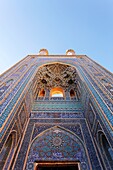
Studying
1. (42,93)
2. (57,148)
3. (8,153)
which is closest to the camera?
(8,153)

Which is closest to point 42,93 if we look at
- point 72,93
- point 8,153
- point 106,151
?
point 72,93

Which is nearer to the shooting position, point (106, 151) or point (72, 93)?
point (106, 151)

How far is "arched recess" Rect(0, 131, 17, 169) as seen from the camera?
3.78 m

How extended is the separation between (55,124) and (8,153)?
1774 mm

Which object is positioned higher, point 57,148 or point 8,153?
point 57,148

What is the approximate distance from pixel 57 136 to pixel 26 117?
1266 mm

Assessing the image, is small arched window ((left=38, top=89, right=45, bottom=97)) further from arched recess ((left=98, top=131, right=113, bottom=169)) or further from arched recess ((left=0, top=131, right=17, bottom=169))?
arched recess ((left=98, top=131, right=113, bottom=169))

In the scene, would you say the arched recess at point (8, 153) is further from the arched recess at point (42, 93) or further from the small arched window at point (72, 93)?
the small arched window at point (72, 93)

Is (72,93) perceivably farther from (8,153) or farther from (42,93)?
(8,153)

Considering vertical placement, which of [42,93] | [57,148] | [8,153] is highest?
[42,93]

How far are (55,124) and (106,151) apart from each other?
71.7 inches

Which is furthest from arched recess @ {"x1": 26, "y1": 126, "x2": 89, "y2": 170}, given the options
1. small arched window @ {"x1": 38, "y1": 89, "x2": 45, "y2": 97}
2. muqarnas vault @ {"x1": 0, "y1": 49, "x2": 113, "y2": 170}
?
small arched window @ {"x1": 38, "y1": 89, "x2": 45, "y2": 97}

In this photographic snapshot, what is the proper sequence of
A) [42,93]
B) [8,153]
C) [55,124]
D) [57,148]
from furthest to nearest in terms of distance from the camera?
[42,93], [55,124], [57,148], [8,153]

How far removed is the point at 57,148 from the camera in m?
4.44
